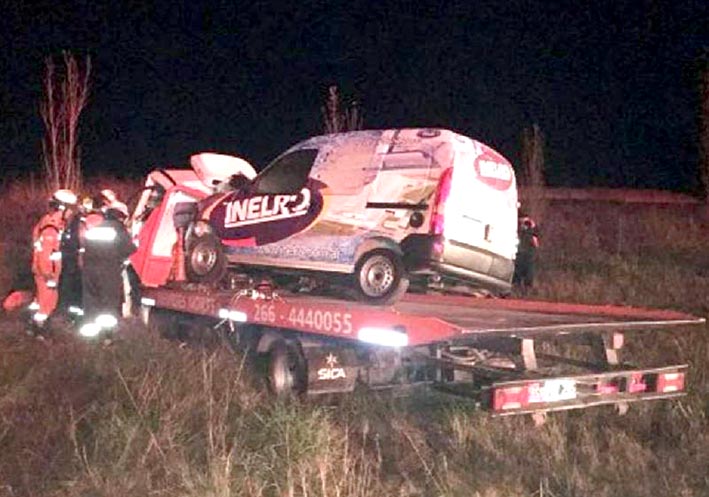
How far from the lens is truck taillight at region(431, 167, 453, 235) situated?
1134cm

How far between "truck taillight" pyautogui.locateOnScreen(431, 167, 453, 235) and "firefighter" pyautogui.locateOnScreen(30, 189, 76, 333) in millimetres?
4521

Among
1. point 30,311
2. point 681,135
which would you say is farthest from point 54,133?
point 681,135

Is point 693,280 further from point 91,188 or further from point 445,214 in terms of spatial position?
point 91,188

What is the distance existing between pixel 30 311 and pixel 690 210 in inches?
943

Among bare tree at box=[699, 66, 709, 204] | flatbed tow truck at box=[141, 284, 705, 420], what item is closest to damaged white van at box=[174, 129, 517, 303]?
flatbed tow truck at box=[141, 284, 705, 420]

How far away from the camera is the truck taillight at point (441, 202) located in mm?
11336

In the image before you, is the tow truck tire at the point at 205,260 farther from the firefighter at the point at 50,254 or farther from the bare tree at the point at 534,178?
the bare tree at the point at 534,178

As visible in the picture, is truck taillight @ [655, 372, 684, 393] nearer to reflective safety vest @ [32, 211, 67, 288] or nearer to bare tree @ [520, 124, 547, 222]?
reflective safety vest @ [32, 211, 67, 288]

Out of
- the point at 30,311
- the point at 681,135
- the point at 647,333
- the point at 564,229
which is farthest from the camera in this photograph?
the point at 681,135

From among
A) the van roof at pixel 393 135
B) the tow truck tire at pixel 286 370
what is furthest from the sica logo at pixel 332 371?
the van roof at pixel 393 135

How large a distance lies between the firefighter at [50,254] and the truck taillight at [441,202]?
4.52 metres

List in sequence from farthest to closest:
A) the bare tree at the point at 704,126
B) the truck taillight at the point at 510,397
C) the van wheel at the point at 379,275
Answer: the bare tree at the point at 704,126
the van wheel at the point at 379,275
the truck taillight at the point at 510,397

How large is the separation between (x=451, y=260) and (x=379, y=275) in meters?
0.69

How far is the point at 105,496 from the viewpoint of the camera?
725cm
